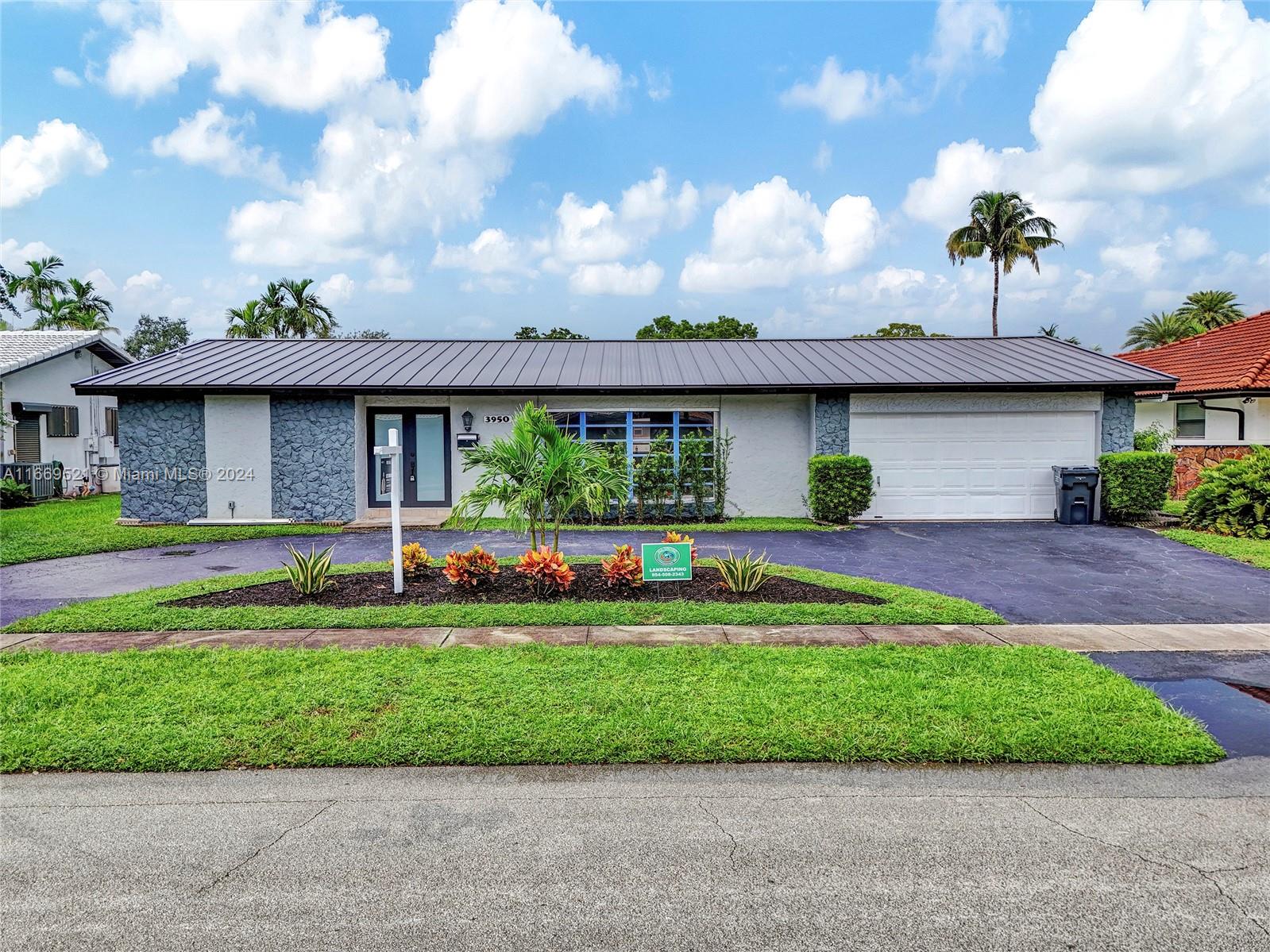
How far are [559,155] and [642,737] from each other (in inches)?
760

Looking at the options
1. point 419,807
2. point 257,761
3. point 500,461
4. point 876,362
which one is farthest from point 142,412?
point 876,362

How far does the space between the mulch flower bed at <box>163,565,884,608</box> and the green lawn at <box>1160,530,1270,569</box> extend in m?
6.46

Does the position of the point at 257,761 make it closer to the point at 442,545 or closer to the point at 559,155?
the point at 442,545

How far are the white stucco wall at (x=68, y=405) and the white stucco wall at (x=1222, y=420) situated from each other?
96.9 ft

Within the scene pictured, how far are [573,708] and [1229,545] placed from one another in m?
11.6

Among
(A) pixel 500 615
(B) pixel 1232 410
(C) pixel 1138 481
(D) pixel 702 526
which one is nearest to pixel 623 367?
(D) pixel 702 526

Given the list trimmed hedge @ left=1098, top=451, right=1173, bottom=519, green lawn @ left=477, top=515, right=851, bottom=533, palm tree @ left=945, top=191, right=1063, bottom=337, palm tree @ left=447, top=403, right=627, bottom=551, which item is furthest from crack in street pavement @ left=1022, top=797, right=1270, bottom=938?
palm tree @ left=945, top=191, right=1063, bottom=337

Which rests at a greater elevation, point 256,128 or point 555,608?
point 256,128

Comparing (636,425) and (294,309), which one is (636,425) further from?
(294,309)

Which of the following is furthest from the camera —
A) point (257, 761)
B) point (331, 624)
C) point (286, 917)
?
point (331, 624)

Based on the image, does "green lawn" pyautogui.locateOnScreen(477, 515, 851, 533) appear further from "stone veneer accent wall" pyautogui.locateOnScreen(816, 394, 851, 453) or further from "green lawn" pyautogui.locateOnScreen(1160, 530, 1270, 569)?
"green lawn" pyautogui.locateOnScreen(1160, 530, 1270, 569)

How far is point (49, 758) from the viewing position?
13.3 ft

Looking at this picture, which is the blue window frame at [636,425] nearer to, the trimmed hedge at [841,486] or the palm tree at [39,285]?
the trimmed hedge at [841,486]

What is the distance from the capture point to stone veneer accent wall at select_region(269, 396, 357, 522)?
48.2ft
